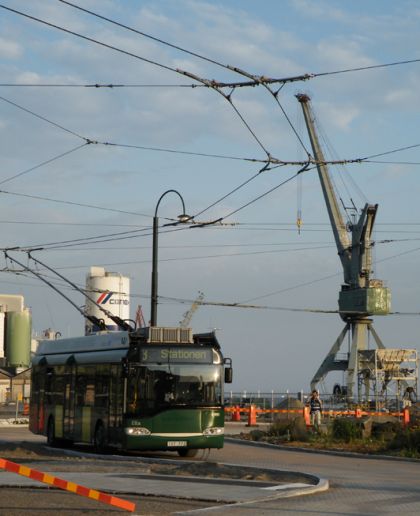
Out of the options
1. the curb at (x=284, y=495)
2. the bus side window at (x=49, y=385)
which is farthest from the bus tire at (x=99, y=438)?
the curb at (x=284, y=495)

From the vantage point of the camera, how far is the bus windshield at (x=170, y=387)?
1005 inches

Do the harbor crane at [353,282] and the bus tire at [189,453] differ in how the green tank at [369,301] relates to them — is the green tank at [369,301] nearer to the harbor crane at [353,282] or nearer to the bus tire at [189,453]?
the harbor crane at [353,282]

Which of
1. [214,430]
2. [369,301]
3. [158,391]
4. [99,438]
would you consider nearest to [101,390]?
[99,438]

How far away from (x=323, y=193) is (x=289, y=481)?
72484mm

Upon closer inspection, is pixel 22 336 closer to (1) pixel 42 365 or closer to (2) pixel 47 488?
(1) pixel 42 365

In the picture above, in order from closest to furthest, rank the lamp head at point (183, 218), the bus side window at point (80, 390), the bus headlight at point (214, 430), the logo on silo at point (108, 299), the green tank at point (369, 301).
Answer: the bus headlight at point (214, 430) → the bus side window at point (80, 390) → the lamp head at point (183, 218) → the green tank at point (369, 301) → the logo on silo at point (108, 299)

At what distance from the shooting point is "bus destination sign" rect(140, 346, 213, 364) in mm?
25781

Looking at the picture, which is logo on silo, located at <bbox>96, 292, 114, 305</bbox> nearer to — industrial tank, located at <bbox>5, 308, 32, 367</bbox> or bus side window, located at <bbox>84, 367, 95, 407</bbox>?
industrial tank, located at <bbox>5, 308, 32, 367</bbox>

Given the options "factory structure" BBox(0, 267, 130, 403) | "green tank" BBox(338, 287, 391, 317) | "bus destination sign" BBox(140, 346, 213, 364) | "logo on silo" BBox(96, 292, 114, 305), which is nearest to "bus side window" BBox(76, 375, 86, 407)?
"bus destination sign" BBox(140, 346, 213, 364)

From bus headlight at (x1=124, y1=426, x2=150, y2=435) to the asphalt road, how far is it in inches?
69.6

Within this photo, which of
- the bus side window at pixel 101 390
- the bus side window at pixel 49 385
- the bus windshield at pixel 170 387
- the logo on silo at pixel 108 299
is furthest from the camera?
the logo on silo at pixel 108 299

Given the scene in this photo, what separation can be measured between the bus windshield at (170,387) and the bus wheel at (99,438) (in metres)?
1.69

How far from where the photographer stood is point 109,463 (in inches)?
840

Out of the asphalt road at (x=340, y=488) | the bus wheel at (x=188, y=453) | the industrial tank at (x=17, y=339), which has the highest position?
the industrial tank at (x=17, y=339)
